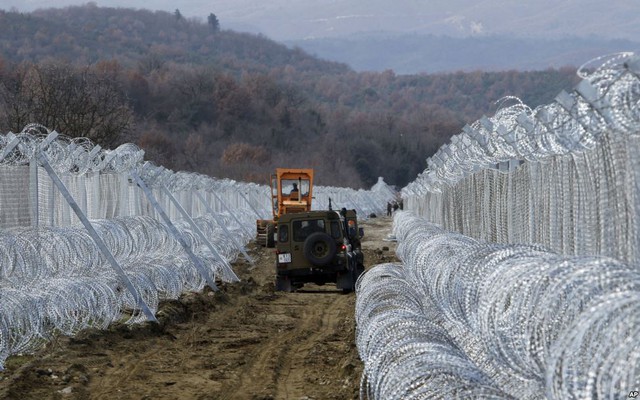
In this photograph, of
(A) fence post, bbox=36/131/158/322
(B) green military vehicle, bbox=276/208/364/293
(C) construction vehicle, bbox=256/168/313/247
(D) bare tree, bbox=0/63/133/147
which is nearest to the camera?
(A) fence post, bbox=36/131/158/322

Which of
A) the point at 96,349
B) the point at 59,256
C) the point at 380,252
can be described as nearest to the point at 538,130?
the point at 96,349

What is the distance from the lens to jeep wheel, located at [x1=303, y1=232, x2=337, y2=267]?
1769 cm

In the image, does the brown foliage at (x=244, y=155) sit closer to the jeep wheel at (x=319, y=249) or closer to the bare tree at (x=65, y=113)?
the bare tree at (x=65, y=113)

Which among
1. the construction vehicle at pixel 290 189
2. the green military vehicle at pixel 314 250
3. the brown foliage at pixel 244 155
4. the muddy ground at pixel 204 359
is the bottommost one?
the muddy ground at pixel 204 359

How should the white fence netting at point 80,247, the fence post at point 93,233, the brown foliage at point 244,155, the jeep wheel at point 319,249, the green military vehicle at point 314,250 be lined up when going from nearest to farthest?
the white fence netting at point 80,247 < the fence post at point 93,233 < the jeep wheel at point 319,249 < the green military vehicle at point 314,250 < the brown foliage at point 244,155

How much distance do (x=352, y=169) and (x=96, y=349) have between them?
358ft

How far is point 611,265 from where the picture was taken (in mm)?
4352

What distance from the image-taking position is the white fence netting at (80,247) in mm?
11242

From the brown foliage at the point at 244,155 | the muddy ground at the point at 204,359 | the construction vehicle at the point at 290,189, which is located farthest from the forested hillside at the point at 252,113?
the muddy ground at the point at 204,359

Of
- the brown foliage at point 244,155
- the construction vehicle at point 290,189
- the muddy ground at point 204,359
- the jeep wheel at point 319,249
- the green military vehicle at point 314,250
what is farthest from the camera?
the brown foliage at point 244,155

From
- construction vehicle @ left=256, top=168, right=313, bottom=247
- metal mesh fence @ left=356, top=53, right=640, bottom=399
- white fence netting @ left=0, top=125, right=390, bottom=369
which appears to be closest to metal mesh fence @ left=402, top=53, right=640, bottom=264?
metal mesh fence @ left=356, top=53, right=640, bottom=399

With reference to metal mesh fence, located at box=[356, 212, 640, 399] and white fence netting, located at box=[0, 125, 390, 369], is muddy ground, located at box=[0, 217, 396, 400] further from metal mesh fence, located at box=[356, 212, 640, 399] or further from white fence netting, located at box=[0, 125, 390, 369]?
metal mesh fence, located at box=[356, 212, 640, 399]

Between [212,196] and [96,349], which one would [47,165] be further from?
[212,196]

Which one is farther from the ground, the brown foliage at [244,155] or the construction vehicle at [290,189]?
the brown foliage at [244,155]
